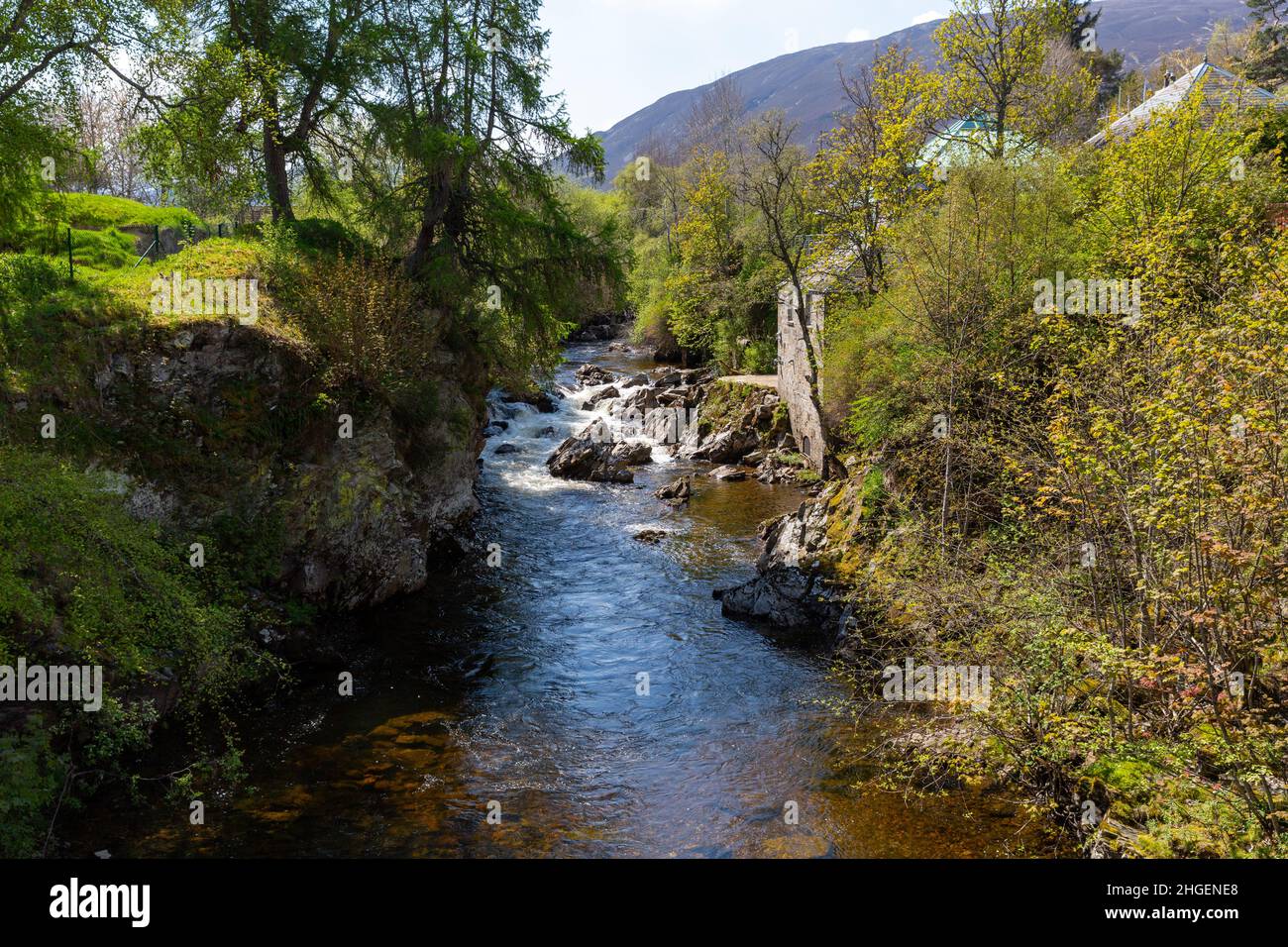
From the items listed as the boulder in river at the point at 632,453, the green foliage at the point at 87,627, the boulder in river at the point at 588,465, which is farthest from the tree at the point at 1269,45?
the green foliage at the point at 87,627

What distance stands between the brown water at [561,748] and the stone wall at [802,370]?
7797 millimetres

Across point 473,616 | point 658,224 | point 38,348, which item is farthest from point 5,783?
point 658,224

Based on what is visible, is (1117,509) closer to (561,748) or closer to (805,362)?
(561,748)

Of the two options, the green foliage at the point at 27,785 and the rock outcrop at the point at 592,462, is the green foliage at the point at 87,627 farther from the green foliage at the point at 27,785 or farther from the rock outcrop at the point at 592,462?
the rock outcrop at the point at 592,462

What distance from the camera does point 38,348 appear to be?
11.6 metres

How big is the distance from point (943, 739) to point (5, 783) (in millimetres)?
10540

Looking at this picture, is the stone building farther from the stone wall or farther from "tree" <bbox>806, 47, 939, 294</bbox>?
"tree" <bbox>806, 47, 939, 294</bbox>

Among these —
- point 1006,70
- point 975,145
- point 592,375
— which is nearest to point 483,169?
point 975,145

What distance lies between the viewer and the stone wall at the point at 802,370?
2367 centimetres

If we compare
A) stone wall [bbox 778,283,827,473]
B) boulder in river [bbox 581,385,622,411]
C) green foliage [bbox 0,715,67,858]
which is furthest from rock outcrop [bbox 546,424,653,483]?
green foliage [bbox 0,715,67,858]

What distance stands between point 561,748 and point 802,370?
57.5 feet

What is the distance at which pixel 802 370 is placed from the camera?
25344 millimetres

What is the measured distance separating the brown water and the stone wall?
7797mm
